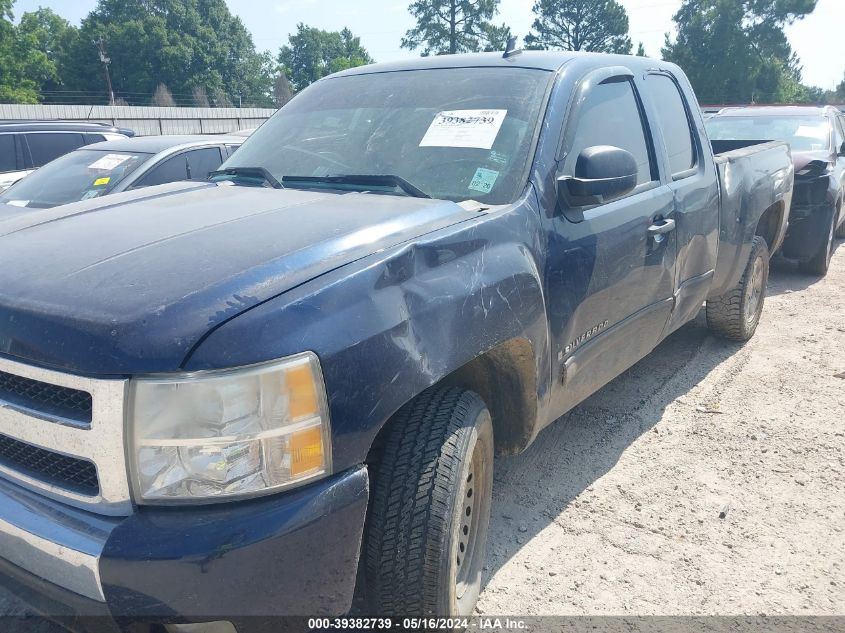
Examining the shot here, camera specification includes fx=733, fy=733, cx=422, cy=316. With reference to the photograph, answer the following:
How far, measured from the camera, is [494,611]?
2.47 meters

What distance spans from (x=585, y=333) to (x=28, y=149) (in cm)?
875

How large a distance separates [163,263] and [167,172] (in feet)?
16.7

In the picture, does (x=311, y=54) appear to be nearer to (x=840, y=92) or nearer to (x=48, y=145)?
(x=840, y=92)

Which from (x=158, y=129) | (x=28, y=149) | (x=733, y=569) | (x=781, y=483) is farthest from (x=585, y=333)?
(x=158, y=129)

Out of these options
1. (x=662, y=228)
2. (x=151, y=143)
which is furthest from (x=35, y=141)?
(x=662, y=228)

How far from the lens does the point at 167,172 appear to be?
21.6 feet

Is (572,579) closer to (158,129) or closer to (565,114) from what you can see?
(565,114)

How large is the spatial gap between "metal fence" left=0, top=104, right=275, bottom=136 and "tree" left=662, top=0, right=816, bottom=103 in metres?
48.2

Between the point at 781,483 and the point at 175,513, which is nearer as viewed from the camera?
the point at 175,513

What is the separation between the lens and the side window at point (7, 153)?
29.6 ft

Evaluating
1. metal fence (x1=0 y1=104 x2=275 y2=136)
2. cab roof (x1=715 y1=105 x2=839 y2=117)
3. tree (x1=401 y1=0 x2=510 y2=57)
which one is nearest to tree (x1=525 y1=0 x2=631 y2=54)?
tree (x1=401 y1=0 x2=510 y2=57)

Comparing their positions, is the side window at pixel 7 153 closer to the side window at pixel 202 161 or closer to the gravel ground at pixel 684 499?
the side window at pixel 202 161

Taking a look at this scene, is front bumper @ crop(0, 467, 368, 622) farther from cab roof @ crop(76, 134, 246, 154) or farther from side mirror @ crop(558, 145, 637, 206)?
cab roof @ crop(76, 134, 246, 154)

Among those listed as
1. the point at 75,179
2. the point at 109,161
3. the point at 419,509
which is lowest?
the point at 419,509
